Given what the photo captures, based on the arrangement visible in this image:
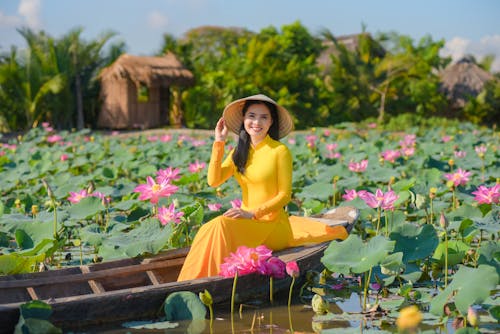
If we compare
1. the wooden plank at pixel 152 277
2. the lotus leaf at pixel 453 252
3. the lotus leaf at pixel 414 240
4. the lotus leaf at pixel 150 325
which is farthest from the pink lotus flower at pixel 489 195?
the lotus leaf at pixel 150 325

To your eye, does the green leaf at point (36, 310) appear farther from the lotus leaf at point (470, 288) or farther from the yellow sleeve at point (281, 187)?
the lotus leaf at point (470, 288)

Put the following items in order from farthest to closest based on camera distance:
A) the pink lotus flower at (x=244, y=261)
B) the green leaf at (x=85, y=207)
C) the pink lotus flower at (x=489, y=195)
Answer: the green leaf at (x=85, y=207) < the pink lotus flower at (x=489, y=195) < the pink lotus flower at (x=244, y=261)

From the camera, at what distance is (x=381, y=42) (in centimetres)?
2197

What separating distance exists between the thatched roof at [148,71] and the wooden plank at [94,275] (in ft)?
44.5

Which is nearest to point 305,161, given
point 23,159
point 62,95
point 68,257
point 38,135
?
point 23,159

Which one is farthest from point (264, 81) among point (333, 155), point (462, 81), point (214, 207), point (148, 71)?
point (214, 207)

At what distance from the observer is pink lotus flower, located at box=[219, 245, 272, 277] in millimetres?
2943

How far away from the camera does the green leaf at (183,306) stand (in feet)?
9.04

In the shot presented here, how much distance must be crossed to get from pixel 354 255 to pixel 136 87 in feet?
49.1

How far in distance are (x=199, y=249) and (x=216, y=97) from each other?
605 inches

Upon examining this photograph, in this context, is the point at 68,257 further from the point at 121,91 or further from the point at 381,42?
the point at 381,42

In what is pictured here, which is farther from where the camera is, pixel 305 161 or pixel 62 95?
pixel 62 95

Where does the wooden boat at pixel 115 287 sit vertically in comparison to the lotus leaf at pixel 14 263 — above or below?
below

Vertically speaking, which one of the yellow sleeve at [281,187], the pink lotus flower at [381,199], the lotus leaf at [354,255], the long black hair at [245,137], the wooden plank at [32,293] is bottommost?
the wooden plank at [32,293]
